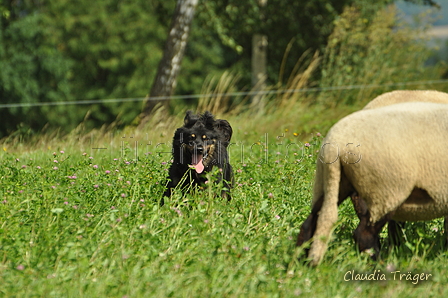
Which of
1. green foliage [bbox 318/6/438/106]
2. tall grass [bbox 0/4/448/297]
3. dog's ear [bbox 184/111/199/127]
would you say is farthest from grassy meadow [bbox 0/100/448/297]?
green foliage [bbox 318/6/438/106]

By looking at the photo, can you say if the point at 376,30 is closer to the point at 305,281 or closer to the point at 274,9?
the point at 274,9

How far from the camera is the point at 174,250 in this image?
361 cm

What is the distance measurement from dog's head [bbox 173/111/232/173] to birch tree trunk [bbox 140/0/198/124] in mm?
5071

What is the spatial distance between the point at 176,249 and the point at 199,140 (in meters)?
1.97

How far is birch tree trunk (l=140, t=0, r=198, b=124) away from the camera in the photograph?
10.7 metres

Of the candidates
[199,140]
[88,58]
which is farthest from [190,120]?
[88,58]

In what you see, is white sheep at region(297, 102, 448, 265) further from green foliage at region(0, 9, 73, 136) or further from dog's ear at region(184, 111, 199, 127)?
green foliage at region(0, 9, 73, 136)

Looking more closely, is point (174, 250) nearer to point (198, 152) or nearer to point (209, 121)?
point (198, 152)

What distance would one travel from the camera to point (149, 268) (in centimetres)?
325

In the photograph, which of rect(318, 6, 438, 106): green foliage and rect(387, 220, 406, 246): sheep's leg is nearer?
rect(387, 220, 406, 246): sheep's leg

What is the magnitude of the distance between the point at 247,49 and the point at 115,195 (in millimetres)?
12947

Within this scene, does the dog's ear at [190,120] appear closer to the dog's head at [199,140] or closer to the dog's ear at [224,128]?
the dog's head at [199,140]

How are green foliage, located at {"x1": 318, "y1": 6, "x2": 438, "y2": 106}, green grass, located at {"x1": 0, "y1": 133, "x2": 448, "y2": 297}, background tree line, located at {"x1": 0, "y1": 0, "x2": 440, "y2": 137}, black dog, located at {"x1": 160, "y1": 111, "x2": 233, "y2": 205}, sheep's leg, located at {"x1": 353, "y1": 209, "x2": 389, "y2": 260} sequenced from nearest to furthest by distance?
1. green grass, located at {"x1": 0, "y1": 133, "x2": 448, "y2": 297}
2. sheep's leg, located at {"x1": 353, "y1": 209, "x2": 389, "y2": 260}
3. black dog, located at {"x1": 160, "y1": 111, "x2": 233, "y2": 205}
4. green foliage, located at {"x1": 318, "y1": 6, "x2": 438, "y2": 106}
5. background tree line, located at {"x1": 0, "y1": 0, "x2": 440, "y2": 137}

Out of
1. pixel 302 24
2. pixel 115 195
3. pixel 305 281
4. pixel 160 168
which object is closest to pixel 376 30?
pixel 302 24
